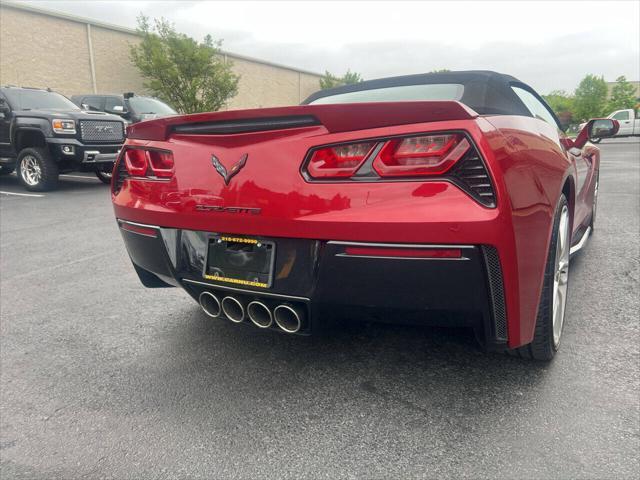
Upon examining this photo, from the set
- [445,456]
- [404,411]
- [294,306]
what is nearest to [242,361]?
[294,306]

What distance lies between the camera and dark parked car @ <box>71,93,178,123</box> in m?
11.1

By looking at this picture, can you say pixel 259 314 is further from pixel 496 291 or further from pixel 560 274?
pixel 560 274

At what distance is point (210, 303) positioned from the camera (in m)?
2.09


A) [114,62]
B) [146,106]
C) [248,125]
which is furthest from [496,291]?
[114,62]

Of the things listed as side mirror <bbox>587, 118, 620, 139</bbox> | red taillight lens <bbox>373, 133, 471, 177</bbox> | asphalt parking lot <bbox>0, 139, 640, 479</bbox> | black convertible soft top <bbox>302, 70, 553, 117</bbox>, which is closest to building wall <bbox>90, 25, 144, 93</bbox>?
asphalt parking lot <bbox>0, 139, 640, 479</bbox>

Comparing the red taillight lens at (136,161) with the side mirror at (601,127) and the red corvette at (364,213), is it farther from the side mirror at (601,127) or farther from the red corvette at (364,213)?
the side mirror at (601,127)

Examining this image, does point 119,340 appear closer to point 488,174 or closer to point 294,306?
point 294,306

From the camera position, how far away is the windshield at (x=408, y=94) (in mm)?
2298

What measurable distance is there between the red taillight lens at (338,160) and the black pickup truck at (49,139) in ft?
26.4

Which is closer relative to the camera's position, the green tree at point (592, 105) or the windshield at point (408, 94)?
the windshield at point (408, 94)

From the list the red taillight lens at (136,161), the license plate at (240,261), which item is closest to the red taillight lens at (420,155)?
the license plate at (240,261)

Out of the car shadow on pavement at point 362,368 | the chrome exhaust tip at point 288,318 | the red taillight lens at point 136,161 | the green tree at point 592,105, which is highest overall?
the red taillight lens at point 136,161

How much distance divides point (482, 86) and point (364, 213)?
1019 millimetres

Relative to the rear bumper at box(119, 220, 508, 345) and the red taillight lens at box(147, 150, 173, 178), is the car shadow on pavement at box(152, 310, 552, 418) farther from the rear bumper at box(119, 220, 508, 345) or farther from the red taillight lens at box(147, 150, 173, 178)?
the red taillight lens at box(147, 150, 173, 178)
